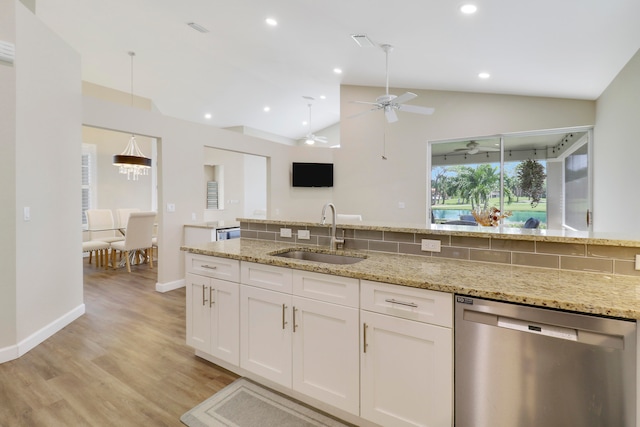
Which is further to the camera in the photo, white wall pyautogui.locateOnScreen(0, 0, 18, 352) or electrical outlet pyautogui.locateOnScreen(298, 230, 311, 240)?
electrical outlet pyautogui.locateOnScreen(298, 230, 311, 240)

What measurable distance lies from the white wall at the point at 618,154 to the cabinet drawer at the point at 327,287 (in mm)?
2860

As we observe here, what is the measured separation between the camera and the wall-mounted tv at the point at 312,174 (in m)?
6.55

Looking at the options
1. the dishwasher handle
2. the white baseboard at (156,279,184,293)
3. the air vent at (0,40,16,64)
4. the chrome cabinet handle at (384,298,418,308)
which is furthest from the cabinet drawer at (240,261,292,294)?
the white baseboard at (156,279,184,293)

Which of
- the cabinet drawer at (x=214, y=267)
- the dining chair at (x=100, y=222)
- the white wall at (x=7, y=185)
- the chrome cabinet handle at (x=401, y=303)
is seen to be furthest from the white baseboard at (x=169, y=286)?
the chrome cabinet handle at (x=401, y=303)

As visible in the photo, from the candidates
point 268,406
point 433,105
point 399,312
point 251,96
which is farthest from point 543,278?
point 251,96

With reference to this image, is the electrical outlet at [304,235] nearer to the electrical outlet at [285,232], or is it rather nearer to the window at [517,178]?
the electrical outlet at [285,232]

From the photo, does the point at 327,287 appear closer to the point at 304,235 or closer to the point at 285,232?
the point at 304,235

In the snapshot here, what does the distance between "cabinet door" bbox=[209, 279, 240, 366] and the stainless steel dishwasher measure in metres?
1.41

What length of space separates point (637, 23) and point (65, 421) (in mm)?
4858

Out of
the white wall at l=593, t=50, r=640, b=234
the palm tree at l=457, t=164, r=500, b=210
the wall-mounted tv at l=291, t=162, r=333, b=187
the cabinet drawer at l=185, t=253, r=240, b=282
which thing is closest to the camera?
the cabinet drawer at l=185, t=253, r=240, b=282

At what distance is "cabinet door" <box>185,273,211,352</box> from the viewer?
2.35m

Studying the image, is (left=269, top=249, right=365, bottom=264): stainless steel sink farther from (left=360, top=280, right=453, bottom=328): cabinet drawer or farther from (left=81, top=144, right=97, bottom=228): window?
(left=81, top=144, right=97, bottom=228): window

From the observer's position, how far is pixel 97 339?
9.38 ft

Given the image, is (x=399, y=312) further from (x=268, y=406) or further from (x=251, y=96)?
(x=251, y=96)
